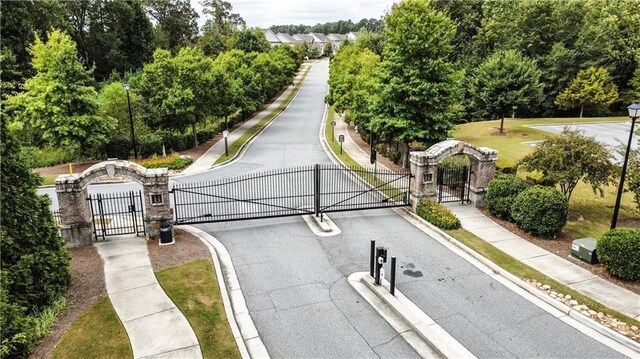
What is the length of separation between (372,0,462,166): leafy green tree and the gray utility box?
1200 centimetres

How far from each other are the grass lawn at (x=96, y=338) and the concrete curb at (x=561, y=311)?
10.6m

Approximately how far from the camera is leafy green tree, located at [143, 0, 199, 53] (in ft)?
279

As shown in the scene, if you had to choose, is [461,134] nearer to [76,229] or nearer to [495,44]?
[495,44]

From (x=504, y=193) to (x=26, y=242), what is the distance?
17.0 m

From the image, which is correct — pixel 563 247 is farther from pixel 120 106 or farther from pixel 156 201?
pixel 120 106

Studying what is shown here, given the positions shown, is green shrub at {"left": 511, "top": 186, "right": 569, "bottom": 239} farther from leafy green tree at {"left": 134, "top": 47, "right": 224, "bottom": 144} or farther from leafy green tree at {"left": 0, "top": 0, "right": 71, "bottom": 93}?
leafy green tree at {"left": 0, "top": 0, "right": 71, "bottom": 93}

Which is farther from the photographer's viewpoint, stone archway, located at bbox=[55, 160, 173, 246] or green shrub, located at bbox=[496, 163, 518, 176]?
green shrub, located at bbox=[496, 163, 518, 176]

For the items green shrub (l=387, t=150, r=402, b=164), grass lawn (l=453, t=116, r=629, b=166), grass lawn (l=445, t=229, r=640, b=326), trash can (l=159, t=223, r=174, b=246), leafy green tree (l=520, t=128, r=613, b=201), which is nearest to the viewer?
grass lawn (l=445, t=229, r=640, b=326)

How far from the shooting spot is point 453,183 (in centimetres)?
2144

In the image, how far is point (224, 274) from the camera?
1359 centimetres

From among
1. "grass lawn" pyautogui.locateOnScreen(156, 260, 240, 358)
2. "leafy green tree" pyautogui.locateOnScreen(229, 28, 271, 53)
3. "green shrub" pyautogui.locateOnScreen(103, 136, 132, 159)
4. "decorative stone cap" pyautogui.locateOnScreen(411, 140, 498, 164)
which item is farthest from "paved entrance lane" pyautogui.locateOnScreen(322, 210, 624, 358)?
"leafy green tree" pyautogui.locateOnScreen(229, 28, 271, 53)

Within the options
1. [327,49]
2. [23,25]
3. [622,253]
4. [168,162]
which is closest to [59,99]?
[168,162]

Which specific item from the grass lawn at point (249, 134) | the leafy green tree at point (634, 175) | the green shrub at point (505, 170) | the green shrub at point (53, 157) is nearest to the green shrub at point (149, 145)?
the green shrub at point (53, 157)

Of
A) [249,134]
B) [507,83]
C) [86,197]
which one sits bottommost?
[249,134]
